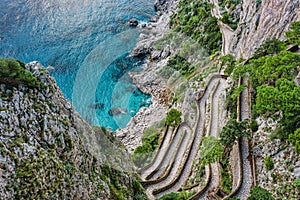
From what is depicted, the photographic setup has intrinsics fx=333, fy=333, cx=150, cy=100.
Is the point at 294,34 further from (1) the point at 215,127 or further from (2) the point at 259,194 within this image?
(2) the point at 259,194

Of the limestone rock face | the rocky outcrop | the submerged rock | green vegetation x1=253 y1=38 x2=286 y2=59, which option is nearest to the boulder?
the submerged rock

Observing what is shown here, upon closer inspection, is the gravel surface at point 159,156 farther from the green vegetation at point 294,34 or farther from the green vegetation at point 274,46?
the green vegetation at point 294,34

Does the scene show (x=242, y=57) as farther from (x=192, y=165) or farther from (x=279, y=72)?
(x=192, y=165)

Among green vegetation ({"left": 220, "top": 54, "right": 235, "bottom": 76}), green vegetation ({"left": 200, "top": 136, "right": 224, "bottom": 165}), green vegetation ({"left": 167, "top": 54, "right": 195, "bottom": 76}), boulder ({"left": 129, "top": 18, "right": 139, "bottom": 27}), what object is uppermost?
boulder ({"left": 129, "top": 18, "right": 139, "bottom": 27})

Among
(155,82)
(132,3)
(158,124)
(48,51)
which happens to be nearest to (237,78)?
(158,124)

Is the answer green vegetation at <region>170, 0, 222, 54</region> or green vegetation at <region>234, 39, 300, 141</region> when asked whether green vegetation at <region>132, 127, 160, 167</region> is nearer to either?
green vegetation at <region>234, 39, 300, 141</region>

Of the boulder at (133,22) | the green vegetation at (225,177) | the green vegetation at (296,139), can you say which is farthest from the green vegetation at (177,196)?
the boulder at (133,22)
